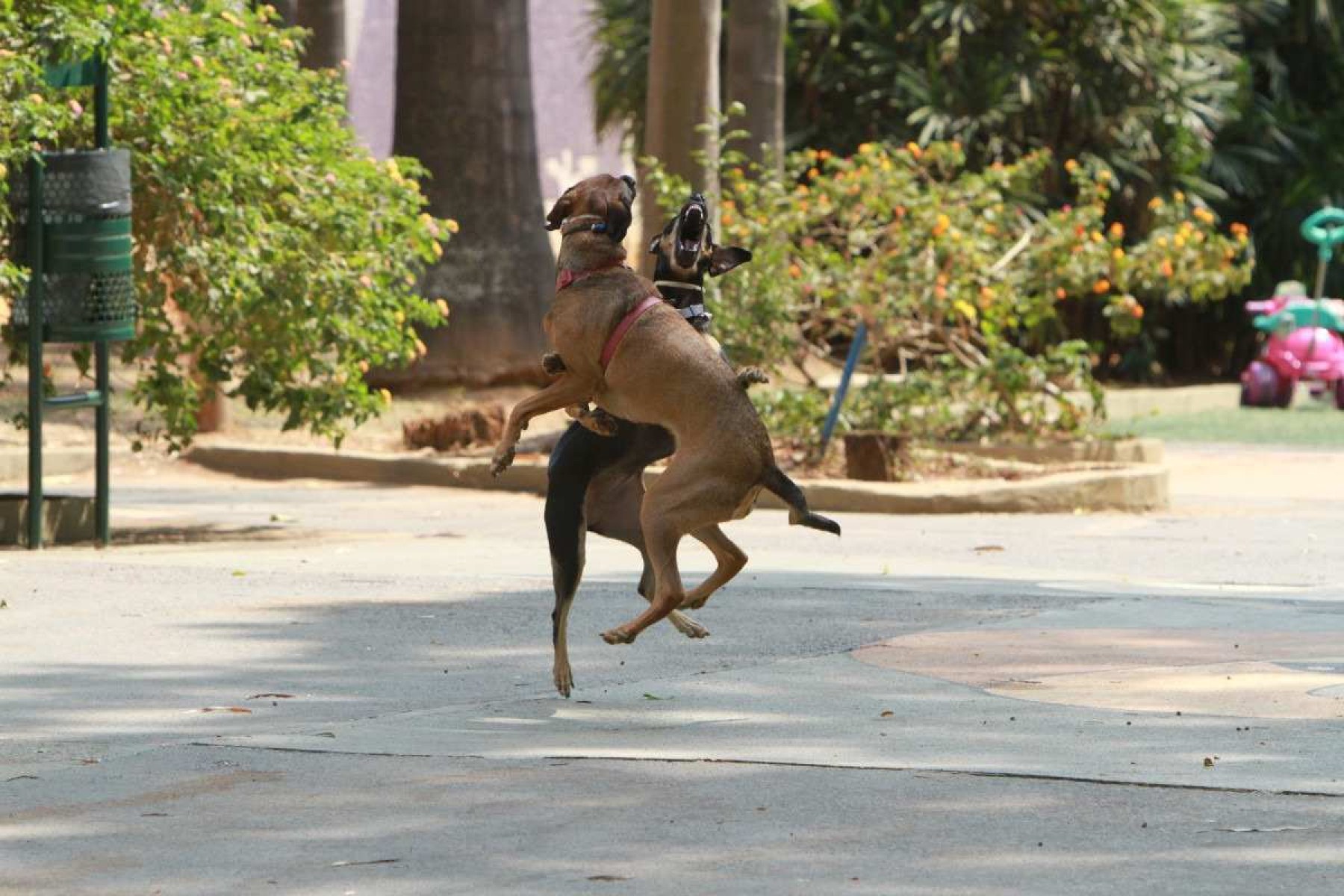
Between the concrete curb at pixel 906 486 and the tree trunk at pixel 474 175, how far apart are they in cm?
340

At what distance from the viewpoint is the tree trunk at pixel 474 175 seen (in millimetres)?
22281

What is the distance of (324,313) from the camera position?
48.6 ft

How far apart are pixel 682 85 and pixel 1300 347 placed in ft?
30.4

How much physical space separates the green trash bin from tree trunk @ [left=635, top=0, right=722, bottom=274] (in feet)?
22.6

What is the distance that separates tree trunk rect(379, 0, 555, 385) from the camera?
2228 centimetres

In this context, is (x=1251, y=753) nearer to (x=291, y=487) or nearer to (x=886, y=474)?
(x=886, y=474)

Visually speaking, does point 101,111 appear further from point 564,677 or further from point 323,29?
point 323,29

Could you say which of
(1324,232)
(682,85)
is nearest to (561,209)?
(682,85)

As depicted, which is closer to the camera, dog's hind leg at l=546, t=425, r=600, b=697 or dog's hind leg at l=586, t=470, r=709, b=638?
dog's hind leg at l=546, t=425, r=600, b=697

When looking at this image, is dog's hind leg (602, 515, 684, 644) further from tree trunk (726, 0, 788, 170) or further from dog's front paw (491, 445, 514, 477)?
tree trunk (726, 0, 788, 170)

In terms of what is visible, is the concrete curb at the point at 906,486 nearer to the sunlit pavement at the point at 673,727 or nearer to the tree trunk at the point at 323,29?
the sunlit pavement at the point at 673,727

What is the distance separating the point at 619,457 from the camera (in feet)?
27.3

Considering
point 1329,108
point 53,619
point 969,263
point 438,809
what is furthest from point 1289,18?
point 438,809

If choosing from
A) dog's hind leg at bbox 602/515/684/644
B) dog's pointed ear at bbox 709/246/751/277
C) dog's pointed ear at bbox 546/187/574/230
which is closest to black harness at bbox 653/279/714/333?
dog's pointed ear at bbox 709/246/751/277
